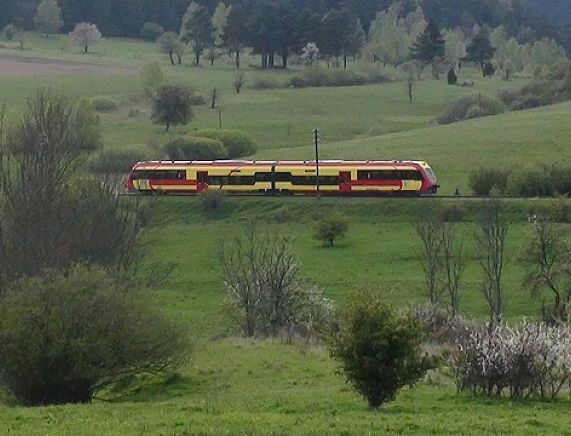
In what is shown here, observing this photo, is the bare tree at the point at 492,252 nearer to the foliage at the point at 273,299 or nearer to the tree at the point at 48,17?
the foliage at the point at 273,299

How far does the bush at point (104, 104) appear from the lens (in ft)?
347

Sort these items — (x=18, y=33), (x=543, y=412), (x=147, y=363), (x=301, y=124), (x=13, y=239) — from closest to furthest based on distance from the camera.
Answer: (x=543, y=412) < (x=147, y=363) < (x=13, y=239) < (x=301, y=124) < (x=18, y=33)

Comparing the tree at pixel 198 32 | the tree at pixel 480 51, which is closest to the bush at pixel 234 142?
the tree at pixel 198 32

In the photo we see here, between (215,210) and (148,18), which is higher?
(148,18)

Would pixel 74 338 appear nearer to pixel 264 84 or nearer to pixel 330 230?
pixel 330 230

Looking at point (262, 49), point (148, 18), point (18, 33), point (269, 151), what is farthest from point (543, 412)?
point (148, 18)

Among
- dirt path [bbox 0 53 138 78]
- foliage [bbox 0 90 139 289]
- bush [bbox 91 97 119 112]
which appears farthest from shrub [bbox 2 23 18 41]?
foliage [bbox 0 90 139 289]

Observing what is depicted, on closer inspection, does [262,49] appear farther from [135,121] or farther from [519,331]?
[519,331]

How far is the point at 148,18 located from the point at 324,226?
131 metres

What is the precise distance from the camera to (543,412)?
1978 cm

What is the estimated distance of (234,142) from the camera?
87.7 m

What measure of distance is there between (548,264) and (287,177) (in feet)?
76.4

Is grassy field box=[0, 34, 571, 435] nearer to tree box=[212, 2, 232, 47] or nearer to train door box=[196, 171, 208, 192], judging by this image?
train door box=[196, 171, 208, 192]

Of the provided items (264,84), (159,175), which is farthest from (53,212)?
(264,84)
